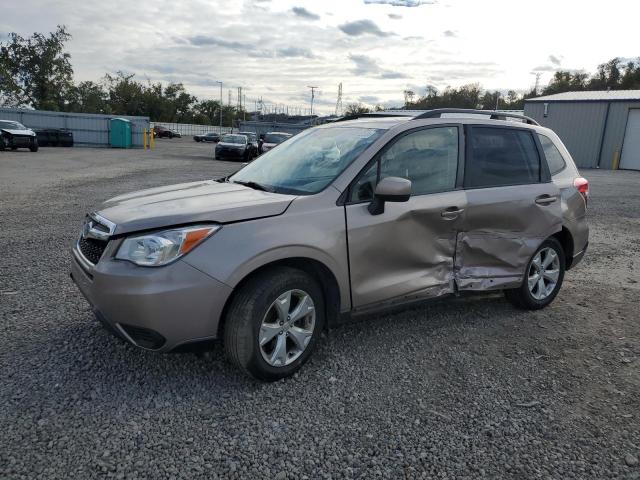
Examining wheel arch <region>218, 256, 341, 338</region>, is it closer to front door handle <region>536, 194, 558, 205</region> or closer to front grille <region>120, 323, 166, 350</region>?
front grille <region>120, 323, 166, 350</region>

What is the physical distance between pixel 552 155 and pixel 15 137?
2670 centimetres

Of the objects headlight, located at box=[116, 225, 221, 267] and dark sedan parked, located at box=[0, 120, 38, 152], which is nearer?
headlight, located at box=[116, 225, 221, 267]

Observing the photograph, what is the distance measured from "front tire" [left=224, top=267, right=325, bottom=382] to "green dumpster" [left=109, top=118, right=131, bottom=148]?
121ft

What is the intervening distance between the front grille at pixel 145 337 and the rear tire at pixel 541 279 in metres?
3.23

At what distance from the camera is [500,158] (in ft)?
14.5

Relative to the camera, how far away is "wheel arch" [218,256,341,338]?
3.05 metres

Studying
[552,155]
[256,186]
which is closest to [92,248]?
[256,186]

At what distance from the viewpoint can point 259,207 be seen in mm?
3166

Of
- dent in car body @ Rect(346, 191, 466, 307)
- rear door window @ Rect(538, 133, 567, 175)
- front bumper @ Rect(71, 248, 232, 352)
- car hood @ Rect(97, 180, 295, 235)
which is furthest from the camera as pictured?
rear door window @ Rect(538, 133, 567, 175)

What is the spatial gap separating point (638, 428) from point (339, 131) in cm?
291

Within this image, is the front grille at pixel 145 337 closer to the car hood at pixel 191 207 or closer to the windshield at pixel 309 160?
the car hood at pixel 191 207

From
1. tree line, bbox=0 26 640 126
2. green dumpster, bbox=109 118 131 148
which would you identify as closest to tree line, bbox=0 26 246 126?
tree line, bbox=0 26 640 126

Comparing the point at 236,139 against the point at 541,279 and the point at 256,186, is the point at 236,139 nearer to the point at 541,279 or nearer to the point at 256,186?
the point at 541,279

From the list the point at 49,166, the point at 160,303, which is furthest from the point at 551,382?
the point at 49,166
